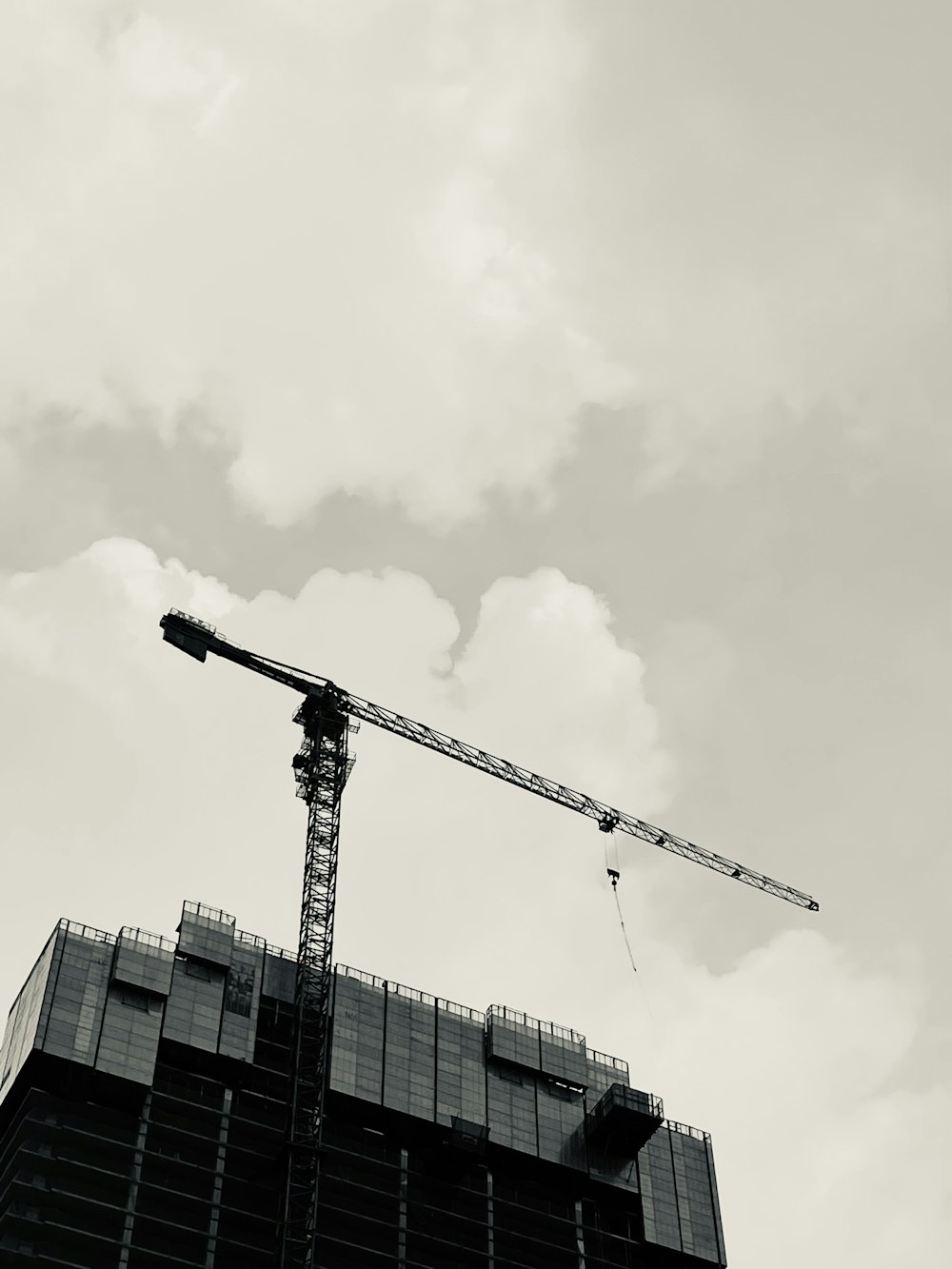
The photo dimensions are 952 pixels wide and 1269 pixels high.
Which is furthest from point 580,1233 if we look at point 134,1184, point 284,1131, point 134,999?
→ point 134,999

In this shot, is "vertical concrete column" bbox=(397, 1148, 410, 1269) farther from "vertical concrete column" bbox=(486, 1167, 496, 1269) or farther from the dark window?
the dark window

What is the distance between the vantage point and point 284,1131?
158750 mm

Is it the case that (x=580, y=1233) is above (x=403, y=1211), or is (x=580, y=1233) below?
above

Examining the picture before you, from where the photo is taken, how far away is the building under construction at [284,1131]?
151 metres

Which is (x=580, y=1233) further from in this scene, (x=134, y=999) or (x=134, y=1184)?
(x=134, y=999)

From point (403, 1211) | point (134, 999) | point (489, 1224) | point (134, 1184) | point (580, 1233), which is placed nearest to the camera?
point (134, 1184)

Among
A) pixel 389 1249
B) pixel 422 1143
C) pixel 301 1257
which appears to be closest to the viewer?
Answer: pixel 301 1257

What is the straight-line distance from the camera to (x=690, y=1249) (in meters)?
181

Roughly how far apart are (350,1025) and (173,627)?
4449cm

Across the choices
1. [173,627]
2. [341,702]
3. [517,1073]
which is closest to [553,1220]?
[517,1073]

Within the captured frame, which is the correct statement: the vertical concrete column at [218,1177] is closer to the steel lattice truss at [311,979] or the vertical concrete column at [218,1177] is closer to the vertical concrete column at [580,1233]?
the steel lattice truss at [311,979]

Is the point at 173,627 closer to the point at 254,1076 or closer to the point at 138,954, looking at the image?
the point at 138,954

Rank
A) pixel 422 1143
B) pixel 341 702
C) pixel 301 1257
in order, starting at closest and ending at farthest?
pixel 301 1257, pixel 422 1143, pixel 341 702

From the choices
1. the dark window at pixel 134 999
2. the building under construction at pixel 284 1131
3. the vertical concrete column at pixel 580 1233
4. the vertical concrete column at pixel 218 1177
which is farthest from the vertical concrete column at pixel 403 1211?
the dark window at pixel 134 999
